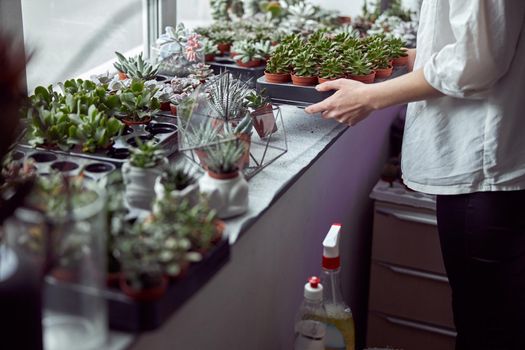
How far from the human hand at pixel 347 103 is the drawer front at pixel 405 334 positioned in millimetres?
950

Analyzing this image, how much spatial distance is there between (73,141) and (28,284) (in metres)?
0.59

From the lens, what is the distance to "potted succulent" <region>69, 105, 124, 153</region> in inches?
59.7

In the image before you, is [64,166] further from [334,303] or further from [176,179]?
[334,303]

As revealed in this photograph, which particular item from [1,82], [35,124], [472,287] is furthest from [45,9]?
[472,287]

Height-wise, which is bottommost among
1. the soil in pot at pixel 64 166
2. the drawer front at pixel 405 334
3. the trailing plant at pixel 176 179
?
the drawer front at pixel 405 334

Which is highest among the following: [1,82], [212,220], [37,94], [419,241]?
[1,82]

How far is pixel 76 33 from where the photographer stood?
2.03 metres

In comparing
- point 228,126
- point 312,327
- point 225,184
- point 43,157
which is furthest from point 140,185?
point 312,327

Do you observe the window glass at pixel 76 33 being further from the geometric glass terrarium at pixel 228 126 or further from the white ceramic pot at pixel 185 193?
the white ceramic pot at pixel 185 193

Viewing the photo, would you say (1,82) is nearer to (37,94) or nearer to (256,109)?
(37,94)

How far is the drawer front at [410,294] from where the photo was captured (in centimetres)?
242

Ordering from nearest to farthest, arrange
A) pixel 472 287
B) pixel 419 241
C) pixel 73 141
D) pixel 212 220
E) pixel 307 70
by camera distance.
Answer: pixel 212 220
pixel 73 141
pixel 472 287
pixel 307 70
pixel 419 241

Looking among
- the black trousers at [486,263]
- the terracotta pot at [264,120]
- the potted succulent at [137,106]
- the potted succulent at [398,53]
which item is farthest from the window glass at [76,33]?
the black trousers at [486,263]

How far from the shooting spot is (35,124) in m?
1.51
